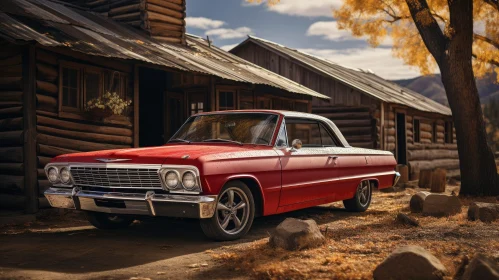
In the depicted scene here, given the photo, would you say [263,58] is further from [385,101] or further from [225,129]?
[225,129]

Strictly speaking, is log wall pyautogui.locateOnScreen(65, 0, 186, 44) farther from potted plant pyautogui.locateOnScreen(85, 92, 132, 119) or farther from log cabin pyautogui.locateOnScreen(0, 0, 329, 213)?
potted plant pyautogui.locateOnScreen(85, 92, 132, 119)

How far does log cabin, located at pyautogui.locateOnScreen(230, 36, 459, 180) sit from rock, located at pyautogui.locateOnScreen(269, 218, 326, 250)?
11530 mm

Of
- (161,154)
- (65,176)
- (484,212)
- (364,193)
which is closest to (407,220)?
(484,212)

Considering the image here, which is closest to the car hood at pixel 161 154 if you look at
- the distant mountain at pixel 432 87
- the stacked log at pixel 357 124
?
the stacked log at pixel 357 124

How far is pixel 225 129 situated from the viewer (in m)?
7.21

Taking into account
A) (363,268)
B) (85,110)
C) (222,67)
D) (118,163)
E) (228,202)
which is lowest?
(363,268)

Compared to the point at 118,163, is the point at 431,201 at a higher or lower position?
lower

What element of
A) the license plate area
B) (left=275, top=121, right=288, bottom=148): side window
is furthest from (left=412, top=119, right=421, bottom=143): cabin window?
the license plate area

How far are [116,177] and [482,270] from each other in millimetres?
3885

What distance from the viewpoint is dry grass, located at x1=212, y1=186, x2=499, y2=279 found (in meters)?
4.68

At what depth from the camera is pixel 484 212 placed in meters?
7.88

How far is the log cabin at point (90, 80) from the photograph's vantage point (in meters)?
8.90

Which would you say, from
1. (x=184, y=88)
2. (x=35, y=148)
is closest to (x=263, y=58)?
(x=184, y=88)

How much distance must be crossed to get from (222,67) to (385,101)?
340 inches
